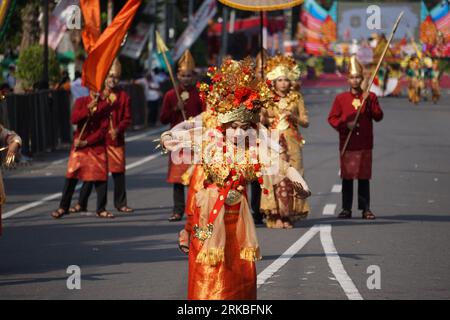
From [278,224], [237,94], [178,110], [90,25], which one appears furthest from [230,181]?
[90,25]

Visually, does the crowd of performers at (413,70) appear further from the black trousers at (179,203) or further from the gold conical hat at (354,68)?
the black trousers at (179,203)

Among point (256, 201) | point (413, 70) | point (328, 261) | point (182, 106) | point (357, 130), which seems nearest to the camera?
point (328, 261)

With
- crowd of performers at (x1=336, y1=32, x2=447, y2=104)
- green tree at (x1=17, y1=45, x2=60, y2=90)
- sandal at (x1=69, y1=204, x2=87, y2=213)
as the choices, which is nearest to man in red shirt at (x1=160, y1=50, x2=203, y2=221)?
sandal at (x1=69, y1=204, x2=87, y2=213)

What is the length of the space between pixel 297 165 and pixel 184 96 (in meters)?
1.61

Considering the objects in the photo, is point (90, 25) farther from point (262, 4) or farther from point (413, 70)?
point (413, 70)

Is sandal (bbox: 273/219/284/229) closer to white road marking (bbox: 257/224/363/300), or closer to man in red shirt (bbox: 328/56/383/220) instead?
white road marking (bbox: 257/224/363/300)

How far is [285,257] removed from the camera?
14.4 m

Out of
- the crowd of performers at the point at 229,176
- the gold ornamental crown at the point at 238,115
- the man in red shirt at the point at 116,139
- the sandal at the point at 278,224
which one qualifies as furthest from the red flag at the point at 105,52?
the gold ornamental crown at the point at 238,115

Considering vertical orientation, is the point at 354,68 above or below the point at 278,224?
above

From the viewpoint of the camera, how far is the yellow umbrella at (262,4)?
1733 centimetres

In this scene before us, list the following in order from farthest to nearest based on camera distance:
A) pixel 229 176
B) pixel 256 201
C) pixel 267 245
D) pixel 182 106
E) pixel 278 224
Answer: pixel 182 106 < pixel 256 201 < pixel 278 224 < pixel 267 245 < pixel 229 176

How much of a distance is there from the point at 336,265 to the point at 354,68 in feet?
16.0

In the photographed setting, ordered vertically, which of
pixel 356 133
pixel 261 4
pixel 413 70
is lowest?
pixel 413 70
